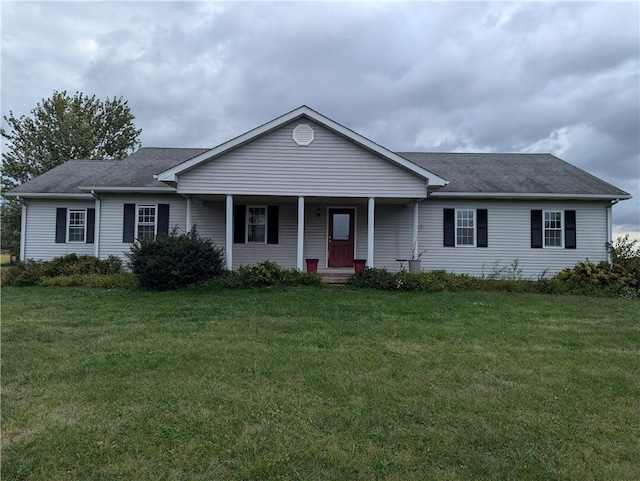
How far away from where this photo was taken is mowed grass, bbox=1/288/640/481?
2.71m

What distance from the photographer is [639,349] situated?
18.6 ft

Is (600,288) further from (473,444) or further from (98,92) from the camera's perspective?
(98,92)

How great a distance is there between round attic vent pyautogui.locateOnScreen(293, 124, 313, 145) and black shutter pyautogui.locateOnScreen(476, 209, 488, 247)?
22.2ft

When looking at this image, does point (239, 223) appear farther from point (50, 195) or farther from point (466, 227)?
point (466, 227)

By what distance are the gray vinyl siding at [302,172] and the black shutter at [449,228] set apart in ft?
8.41

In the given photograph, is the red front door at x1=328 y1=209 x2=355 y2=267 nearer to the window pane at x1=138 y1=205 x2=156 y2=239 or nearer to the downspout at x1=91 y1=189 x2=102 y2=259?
the window pane at x1=138 y1=205 x2=156 y2=239

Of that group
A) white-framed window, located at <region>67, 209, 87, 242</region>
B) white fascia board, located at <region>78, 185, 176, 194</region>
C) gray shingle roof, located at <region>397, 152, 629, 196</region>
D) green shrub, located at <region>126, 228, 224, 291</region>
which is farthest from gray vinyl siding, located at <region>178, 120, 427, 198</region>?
white-framed window, located at <region>67, 209, 87, 242</region>

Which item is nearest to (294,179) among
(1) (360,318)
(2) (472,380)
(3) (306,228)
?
(3) (306,228)

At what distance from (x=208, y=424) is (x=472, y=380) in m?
2.86

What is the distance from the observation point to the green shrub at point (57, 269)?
39.6 feet

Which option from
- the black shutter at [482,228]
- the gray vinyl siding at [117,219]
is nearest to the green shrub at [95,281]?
the gray vinyl siding at [117,219]

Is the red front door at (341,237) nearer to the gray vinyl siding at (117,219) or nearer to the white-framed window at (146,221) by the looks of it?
the gray vinyl siding at (117,219)

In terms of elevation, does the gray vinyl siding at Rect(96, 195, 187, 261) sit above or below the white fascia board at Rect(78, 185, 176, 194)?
below

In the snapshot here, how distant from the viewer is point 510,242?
13.9 meters
